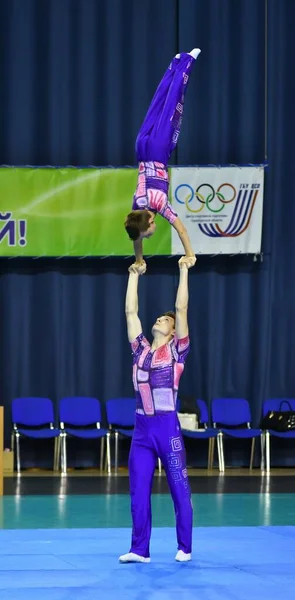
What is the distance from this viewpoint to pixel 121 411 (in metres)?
15.0

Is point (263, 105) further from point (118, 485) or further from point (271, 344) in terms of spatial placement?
point (118, 485)

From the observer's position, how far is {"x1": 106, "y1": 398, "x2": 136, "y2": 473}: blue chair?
14867mm

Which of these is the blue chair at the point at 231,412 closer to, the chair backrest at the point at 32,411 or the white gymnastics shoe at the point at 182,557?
the chair backrest at the point at 32,411

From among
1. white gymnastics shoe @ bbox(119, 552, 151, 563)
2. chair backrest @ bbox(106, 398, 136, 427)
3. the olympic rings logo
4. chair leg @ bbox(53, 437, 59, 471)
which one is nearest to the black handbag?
chair backrest @ bbox(106, 398, 136, 427)

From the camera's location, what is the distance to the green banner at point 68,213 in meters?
15.1

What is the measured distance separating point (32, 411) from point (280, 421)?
3.43 m

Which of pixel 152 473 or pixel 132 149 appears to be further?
pixel 132 149

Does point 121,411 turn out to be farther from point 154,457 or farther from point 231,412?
point 154,457

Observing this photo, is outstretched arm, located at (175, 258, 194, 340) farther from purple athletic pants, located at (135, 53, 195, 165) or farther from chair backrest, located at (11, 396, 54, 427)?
chair backrest, located at (11, 396, 54, 427)

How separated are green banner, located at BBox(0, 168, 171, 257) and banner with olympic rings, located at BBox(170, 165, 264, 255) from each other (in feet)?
1.59

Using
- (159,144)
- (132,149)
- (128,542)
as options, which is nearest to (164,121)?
(159,144)

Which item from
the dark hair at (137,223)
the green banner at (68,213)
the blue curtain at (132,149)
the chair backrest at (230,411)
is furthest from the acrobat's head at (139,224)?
the blue curtain at (132,149)

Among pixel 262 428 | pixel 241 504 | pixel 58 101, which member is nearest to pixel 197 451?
pixel 262 428

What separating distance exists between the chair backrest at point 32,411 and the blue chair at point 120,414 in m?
0.82
